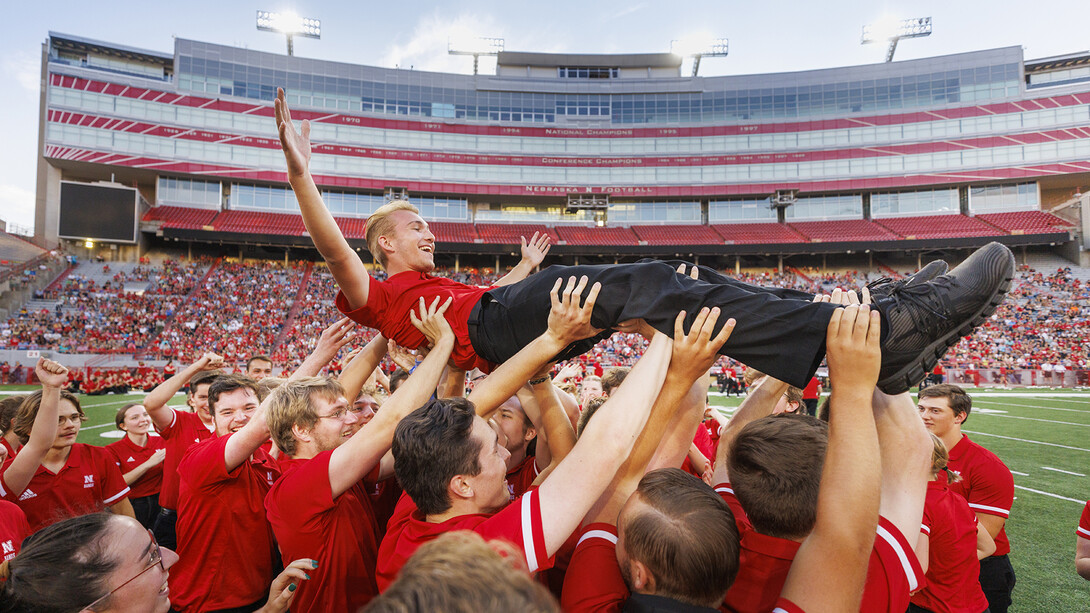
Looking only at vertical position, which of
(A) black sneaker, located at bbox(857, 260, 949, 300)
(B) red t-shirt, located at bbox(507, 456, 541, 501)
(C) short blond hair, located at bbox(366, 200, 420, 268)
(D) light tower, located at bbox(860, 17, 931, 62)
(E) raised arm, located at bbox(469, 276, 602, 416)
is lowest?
(B) red t-shirt, located at bbox(507, 456, 541, 501)

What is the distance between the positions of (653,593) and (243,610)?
2.47 meters

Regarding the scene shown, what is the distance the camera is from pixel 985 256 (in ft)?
7.42

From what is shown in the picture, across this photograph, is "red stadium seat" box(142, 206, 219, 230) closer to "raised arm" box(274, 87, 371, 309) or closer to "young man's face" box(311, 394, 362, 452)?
"raised arm" box(274, 87, 371, 309)

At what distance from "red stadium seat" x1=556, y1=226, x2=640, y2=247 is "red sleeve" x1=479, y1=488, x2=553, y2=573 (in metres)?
39.3

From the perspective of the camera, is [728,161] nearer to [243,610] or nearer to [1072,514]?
[1072,514]

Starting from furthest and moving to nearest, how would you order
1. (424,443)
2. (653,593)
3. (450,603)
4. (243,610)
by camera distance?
A: (243,610), (424,443), (653,593), (450,603)

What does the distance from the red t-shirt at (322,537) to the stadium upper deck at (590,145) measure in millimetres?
38289

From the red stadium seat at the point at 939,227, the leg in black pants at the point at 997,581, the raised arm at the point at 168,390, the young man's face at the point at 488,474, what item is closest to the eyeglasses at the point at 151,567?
the young man's face at the point at 488,474

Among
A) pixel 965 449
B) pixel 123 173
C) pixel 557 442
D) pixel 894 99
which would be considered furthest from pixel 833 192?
pixel 123 173

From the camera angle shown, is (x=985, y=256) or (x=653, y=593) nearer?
(x=653, y=593)

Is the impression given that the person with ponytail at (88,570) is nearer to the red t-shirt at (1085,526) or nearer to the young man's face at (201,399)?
the young man's face at (201,399)

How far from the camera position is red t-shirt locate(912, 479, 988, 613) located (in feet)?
8.68

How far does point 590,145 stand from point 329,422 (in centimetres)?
→ 4337

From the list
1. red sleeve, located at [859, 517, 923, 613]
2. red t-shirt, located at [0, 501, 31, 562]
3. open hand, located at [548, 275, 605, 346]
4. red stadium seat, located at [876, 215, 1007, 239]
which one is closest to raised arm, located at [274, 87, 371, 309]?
open hand, located at [548, 275, 605, 346]
